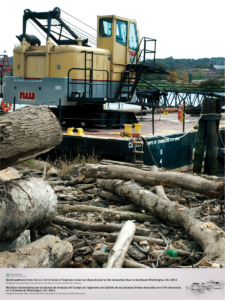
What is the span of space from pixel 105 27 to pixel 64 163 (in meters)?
3.88

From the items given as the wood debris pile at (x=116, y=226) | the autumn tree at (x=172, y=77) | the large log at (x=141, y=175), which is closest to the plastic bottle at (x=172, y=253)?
the wood debris pile at (x=116, y=226)

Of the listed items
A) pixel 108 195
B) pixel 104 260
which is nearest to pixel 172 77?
pixel 108 195

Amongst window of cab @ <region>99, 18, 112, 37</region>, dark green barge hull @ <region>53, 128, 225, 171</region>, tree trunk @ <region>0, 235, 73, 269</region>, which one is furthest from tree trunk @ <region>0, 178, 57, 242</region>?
window of cab @ <region>99, 18, 112, 37</region>

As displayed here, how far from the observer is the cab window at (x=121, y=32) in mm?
10391

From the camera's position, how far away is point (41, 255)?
369 cm

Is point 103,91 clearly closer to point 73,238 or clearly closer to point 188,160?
point 188,160

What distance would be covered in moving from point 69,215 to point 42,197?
137 cm

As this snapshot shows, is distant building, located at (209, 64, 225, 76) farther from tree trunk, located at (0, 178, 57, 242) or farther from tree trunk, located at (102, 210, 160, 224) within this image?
tree trunk, located at (0, 178, 57, 242)

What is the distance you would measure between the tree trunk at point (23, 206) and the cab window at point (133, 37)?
744 centimetres

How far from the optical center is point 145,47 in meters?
10.7

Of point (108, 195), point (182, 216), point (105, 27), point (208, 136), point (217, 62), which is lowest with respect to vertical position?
point (108, 195)

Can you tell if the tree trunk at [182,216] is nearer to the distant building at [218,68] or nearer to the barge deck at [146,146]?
the distant building at [218,68]

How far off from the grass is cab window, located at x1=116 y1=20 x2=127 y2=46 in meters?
3.35

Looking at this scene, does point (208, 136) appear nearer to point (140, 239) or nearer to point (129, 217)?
point (129, 217)
